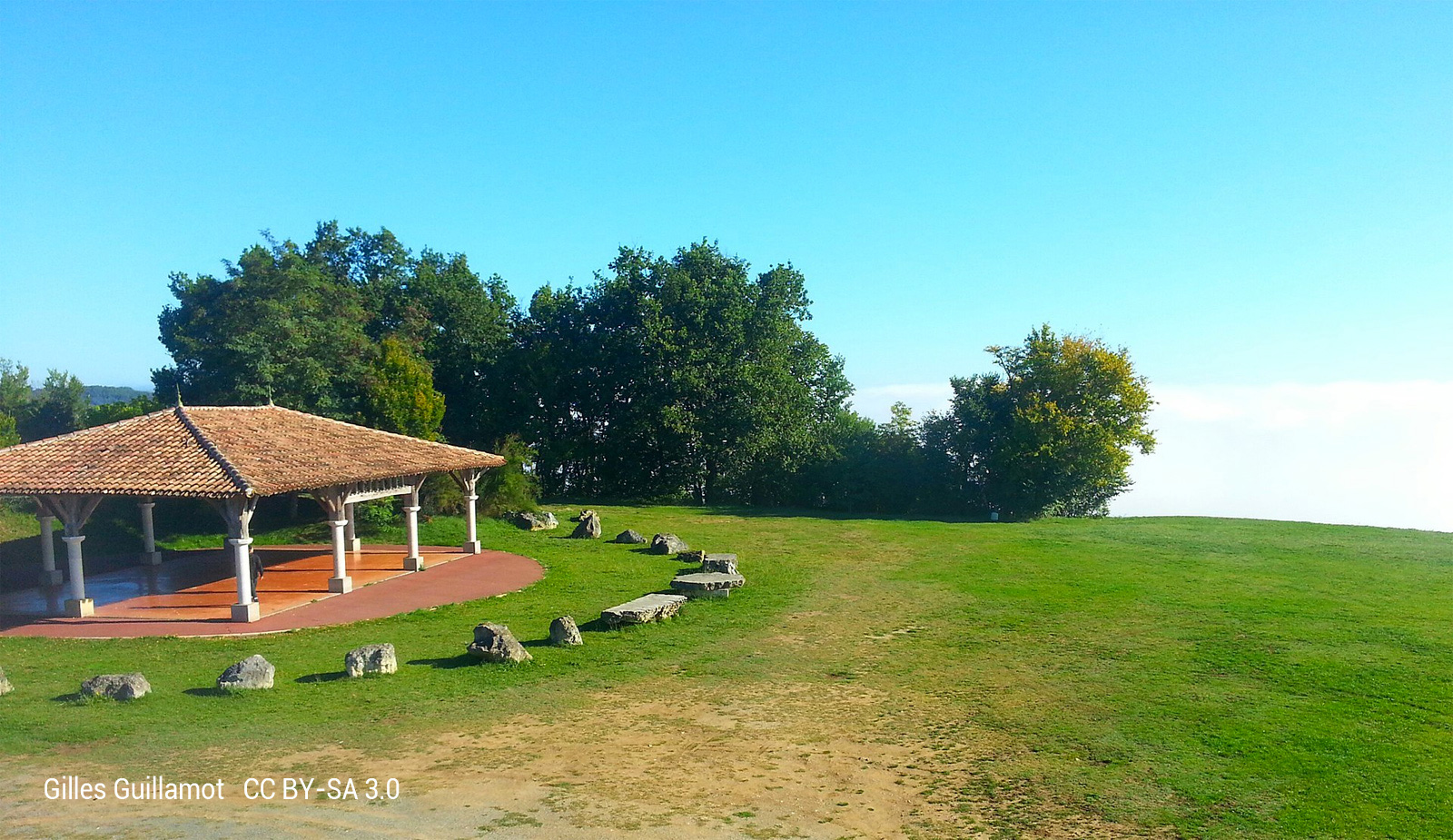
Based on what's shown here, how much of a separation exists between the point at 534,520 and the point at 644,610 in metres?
14.1

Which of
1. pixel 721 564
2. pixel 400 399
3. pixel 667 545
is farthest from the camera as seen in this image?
pixel 400 399

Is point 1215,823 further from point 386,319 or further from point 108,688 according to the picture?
point 386,319

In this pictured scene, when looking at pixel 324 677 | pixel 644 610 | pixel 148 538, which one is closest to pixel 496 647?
pixel 324 677

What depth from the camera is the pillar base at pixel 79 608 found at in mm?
17547

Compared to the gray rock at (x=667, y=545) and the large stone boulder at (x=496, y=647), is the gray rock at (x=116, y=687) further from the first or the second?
the gray rock at (x=667, y=545)

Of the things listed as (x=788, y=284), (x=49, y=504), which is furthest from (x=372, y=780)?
(x=788, y=284)

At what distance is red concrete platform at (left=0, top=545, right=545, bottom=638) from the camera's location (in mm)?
16938

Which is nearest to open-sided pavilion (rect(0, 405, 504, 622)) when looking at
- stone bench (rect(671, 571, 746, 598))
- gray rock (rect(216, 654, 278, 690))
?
gray rock (rect(216, 654, 278, 690))

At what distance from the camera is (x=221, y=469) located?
1755 centimetres

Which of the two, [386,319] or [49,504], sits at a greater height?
[386,319]

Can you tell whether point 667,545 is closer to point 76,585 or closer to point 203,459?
point 203,459

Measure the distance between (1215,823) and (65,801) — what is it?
11121 millimetres

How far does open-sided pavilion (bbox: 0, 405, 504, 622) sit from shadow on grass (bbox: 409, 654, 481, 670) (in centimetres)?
497

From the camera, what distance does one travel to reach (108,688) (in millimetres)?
12219
